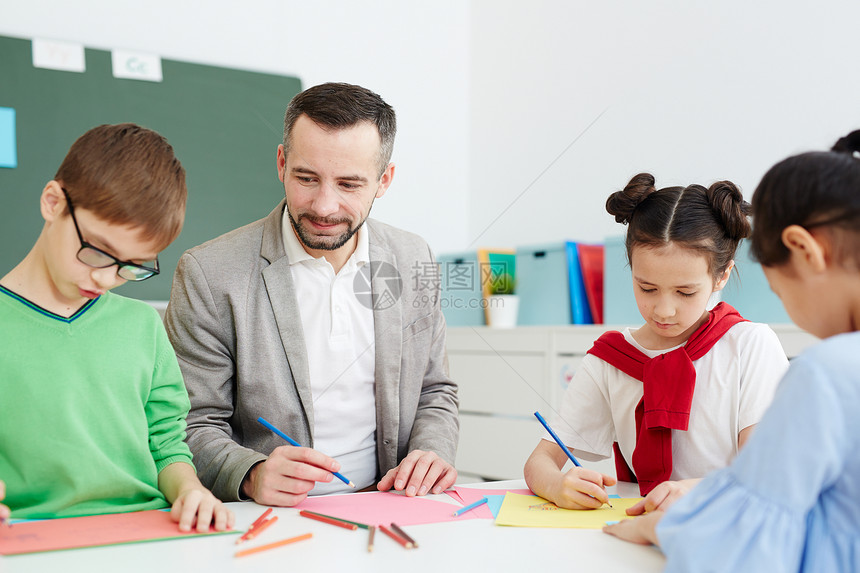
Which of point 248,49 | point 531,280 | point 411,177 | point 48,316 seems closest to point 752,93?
point 531,280

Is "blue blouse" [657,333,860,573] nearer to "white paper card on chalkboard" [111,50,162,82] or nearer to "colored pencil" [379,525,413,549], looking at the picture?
"colored pencil" [379,525,413,549]

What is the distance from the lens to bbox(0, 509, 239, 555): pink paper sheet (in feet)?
2.60

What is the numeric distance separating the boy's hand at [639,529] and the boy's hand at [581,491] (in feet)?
0.43

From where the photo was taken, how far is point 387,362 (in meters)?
1.46

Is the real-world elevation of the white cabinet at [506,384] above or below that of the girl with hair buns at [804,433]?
below

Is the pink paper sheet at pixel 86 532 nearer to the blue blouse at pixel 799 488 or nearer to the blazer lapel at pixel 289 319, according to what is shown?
the blazer lapel at pixel 289 319

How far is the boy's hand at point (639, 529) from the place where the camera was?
837mm

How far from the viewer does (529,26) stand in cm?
293

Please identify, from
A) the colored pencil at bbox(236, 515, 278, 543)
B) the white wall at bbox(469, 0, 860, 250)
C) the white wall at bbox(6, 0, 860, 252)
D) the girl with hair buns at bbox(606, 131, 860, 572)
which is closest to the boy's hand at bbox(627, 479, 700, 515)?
the girl with hair buns at bbox(606, 131, 860, 572)

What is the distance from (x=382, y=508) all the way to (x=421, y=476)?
149 millimetres

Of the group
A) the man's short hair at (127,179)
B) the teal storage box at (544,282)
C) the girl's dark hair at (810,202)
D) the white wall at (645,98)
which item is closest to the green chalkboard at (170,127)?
the white wall at (645,98)

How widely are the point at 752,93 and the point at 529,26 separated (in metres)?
1.04

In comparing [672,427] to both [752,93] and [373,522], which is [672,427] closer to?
[373,522]

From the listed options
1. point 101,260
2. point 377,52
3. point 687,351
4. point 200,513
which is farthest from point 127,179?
point 377,52
